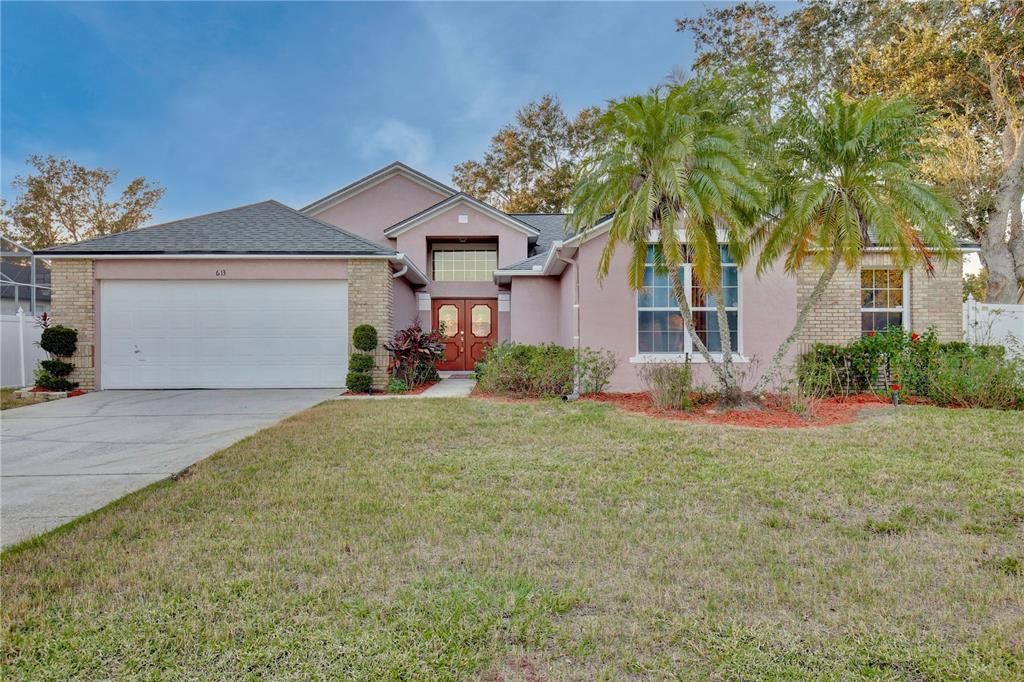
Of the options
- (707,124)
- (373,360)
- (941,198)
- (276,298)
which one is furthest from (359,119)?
(941,198)

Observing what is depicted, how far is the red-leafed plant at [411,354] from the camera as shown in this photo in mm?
11961

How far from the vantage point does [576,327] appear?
10633 mm

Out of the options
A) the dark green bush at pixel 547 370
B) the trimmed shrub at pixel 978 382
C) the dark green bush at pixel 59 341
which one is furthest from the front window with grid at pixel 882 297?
the dark green bush at pixel 59 341

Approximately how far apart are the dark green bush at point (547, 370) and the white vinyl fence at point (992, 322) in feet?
26.3

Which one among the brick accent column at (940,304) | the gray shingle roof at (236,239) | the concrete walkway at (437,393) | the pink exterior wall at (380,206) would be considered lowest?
the concrete walkway at (437,393)

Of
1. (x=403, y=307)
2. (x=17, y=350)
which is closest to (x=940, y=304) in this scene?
(x=403, y=307)

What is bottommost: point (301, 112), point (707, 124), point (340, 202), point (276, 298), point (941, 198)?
point (276, 298)

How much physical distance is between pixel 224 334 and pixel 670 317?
1038 centimetres

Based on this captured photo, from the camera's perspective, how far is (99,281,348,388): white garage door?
38.7 feet

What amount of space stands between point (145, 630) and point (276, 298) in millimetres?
10606

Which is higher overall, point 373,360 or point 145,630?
point 373,360

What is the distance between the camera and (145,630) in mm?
2379

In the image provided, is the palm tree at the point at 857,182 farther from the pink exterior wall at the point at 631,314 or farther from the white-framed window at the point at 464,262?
the white-framed window at the point at 464,262

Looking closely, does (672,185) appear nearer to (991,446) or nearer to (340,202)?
(991,446)
